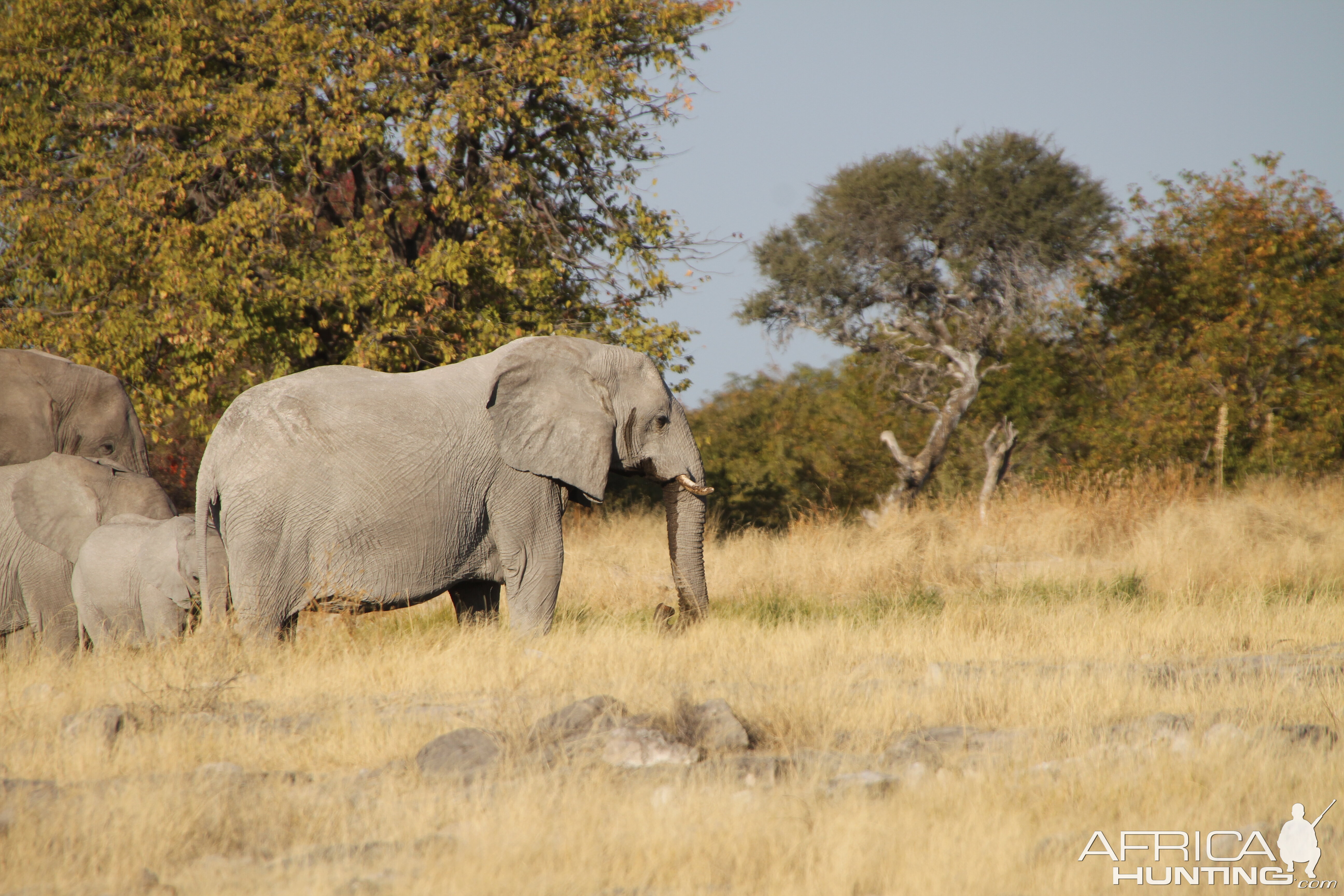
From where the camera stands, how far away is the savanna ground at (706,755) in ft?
12.1

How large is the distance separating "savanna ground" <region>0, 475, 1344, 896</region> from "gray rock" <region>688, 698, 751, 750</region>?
6 centimetres

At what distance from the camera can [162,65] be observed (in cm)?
1393

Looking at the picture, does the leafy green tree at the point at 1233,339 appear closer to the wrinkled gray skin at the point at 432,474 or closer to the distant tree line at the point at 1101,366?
the distant tree line at the point at 1101,366

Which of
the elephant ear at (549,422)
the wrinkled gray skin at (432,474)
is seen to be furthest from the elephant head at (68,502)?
the elephant ear at (549,422)

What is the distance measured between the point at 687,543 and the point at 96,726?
416 cm

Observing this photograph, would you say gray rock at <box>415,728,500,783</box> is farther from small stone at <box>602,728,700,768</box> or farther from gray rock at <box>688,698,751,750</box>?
gray rock at <box>688,698,751,750</box>

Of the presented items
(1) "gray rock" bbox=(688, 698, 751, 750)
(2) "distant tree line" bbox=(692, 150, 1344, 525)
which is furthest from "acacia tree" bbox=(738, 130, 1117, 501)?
(1) "gray rock" bbox=(688, 698, 751, 750)

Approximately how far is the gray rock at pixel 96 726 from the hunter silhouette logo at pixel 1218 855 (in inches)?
152

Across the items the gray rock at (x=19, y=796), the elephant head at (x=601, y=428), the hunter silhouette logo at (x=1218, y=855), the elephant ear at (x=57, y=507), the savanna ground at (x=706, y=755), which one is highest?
the elephant head at (x=601, y=428)

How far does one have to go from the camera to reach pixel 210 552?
7.09 metres

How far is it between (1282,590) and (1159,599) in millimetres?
1242

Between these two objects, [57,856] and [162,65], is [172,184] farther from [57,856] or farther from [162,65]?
[57,856]

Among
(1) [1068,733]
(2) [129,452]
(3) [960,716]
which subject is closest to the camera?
(1) [1068,733]

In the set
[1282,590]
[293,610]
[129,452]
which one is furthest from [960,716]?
[129,452]
